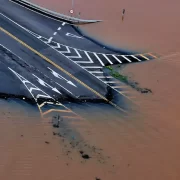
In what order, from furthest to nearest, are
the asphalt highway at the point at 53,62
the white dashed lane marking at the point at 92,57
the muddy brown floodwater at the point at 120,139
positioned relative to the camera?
the white dashed lane marking at the point at 92,57 → the asphalt highway at the point at 53,62 → the muddy brown floodwater at the point at 120,139

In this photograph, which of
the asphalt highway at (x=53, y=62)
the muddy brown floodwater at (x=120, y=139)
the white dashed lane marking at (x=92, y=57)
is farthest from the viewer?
the white dashed lane marking at (x=92, y=57)

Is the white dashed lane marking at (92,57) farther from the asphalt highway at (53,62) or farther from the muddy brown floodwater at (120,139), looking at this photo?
the muddy brown floodwater at (120,139)

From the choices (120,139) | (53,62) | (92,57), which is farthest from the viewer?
(92,57)

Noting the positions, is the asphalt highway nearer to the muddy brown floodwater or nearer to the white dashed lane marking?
the white dashed lane marking

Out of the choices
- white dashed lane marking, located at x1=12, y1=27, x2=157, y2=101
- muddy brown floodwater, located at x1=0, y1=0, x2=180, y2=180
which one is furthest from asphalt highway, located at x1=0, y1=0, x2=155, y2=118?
muddy brown floodwater, located at x1=0, y1=0, x2=180, y2=180

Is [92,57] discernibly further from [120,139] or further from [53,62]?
[120,139]

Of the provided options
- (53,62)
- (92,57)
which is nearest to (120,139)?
(92,57)

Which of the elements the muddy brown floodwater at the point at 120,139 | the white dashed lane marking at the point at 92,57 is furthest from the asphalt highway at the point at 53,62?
the muddy brown floodwater at the point at 120,139
